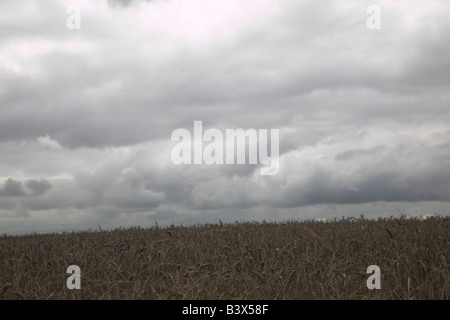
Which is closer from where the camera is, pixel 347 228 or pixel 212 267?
pixel 212 267

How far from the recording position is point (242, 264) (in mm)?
7996

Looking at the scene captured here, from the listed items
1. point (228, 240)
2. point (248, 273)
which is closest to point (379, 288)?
point (248, 273)

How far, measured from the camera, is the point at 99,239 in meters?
11.5

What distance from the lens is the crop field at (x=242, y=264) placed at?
692 centimetres

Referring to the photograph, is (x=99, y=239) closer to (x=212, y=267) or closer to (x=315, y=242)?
(x=212, y=267)

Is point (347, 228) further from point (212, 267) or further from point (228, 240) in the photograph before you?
point (212, 267)

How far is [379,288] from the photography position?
7094 mm

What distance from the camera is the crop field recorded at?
6918 mm

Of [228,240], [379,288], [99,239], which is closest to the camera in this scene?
[379,288]
